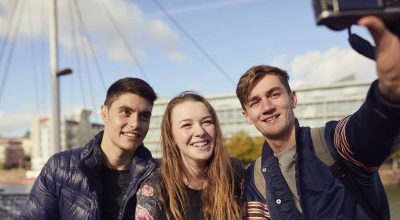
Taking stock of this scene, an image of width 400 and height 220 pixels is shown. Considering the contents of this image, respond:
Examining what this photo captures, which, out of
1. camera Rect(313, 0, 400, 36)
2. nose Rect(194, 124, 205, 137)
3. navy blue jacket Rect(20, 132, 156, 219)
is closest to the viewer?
camera Rect(313, 0, 400, 36)

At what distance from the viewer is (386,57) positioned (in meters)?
1.51

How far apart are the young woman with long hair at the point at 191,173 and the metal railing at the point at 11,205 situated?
7.84 meters

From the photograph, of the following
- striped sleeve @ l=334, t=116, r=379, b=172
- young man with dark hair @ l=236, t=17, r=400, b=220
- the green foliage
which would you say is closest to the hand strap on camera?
young man with dark hair @ l=236, t=17, r=400, b=220

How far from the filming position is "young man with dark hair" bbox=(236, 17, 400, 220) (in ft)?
5.46

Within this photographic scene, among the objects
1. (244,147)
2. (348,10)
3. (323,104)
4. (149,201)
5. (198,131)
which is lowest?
(244,147)

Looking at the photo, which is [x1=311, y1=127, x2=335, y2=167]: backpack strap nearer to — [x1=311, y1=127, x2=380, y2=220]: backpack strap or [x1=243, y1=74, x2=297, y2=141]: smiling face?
[x1=311, y1=127, x2=380, y2=220]: backpack strap

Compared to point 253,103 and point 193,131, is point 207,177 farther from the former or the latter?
point 253,103

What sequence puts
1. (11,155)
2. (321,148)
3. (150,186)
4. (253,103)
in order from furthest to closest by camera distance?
(11,155) < (150,186) < (253,103) < (321,148)

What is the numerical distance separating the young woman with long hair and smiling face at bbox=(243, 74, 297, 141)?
418 millimetres

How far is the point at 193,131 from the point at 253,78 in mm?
579

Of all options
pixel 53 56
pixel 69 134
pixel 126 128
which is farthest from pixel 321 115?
pixel 69 134

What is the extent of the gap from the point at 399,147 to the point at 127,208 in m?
2.05

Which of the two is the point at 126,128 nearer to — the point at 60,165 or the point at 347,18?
the point at 60,165

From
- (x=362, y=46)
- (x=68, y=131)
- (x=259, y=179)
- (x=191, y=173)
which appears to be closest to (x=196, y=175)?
(x=191, y=173)
